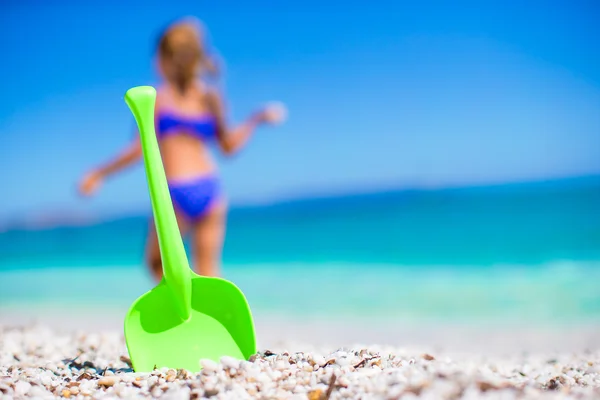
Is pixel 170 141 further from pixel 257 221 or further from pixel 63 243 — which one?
pixel 257 221

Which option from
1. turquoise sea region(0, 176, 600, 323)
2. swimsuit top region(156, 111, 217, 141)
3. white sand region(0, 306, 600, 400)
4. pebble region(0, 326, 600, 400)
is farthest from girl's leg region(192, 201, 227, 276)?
turquoise sea region(0, 176, 600, 323)

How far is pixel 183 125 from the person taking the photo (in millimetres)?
2932

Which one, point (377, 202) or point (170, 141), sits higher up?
point (377, 202)

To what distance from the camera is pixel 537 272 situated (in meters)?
6.34

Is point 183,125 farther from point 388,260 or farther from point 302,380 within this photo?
point 388,260

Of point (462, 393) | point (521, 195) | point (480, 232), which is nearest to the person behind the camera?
point (462, 393)

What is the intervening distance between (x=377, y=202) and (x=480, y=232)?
25.4 ft

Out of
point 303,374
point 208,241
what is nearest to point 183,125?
point 208,241

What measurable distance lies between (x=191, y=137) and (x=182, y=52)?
419 millimetres

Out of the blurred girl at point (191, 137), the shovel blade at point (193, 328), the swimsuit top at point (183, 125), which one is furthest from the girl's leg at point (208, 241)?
the shovel blade at point (193, 328)

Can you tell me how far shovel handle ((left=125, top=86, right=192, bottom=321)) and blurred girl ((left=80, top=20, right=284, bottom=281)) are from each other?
117cm

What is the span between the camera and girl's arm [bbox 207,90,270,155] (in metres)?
3.05

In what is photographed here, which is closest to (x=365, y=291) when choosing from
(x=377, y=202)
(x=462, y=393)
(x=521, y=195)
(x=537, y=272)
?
(x=537, y=272)

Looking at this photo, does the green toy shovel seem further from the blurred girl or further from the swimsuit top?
the swimsuit top
